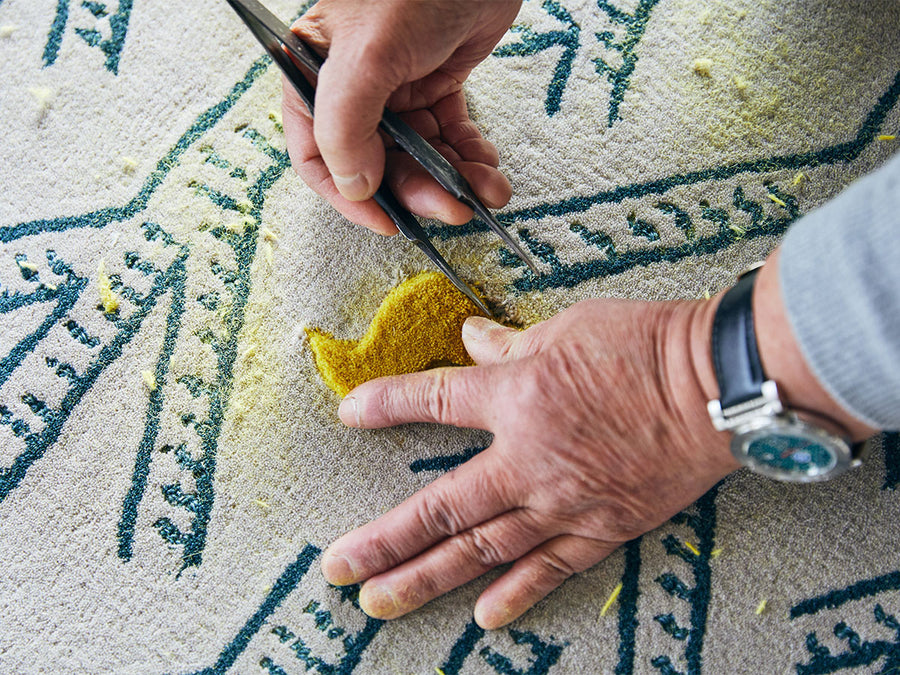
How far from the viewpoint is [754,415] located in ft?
2.26

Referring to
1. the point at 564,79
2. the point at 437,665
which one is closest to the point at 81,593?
the point at 437,665

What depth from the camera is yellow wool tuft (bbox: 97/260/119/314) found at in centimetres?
99

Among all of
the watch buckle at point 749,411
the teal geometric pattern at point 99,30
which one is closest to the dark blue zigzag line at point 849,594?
the watch buckle at point 749,411

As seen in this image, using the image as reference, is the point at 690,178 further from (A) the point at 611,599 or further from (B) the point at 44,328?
(B) the point at 44,328

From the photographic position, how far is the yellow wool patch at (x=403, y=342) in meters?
0.96

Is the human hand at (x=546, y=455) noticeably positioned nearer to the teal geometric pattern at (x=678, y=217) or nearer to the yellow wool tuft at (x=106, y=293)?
the teal geometric pattern at (x=678, y=217)

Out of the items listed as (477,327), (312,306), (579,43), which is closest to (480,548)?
(477,327)

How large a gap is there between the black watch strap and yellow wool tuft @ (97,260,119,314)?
82cm

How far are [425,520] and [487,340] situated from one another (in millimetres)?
247

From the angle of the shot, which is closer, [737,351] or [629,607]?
[737,351]

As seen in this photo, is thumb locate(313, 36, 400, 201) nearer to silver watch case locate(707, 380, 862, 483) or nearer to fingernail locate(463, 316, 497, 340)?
fingernail locate(463, 316, 497, 340)

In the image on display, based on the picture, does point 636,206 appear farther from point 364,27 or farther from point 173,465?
point 173,465

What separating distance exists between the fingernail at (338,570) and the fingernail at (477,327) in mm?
333

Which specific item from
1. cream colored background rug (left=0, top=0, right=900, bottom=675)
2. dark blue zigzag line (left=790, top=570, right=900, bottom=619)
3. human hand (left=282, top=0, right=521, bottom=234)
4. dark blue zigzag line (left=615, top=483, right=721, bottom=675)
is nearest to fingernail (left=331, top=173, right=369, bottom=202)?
human hand (left=282, top=0, right=521, bottom=234)
